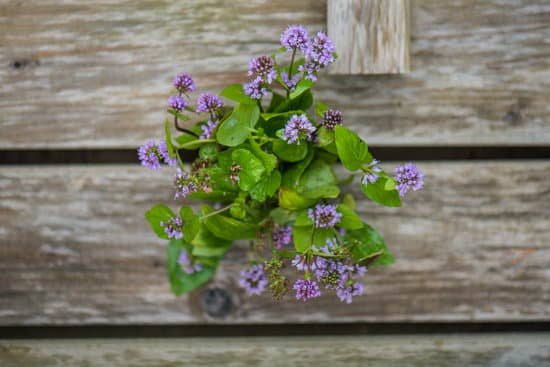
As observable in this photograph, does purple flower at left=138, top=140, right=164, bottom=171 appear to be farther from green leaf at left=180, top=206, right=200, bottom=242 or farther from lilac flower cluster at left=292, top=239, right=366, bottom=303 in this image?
lilac flower cluster at left=292, top=239, right=366, bottom=303

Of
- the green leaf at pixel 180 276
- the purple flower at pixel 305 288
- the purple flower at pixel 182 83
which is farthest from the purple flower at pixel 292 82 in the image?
the green leaf at pixel 180 276

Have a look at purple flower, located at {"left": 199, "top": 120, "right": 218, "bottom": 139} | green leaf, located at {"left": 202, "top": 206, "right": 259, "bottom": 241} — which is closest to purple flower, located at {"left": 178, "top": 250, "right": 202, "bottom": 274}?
green leaf, located at {"left": 202, "top": 206, "right": 259, "bottom": 241}

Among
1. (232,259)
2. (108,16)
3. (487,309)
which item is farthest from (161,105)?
(487,309)

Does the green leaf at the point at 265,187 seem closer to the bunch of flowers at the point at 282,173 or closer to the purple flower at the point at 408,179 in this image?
the bunch of flowers at the point at 282,173

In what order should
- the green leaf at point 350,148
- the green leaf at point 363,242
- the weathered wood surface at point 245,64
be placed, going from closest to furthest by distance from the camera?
the green leaf at point 350,148 < the green leaf at point 363,242 < the weathered wood surface at point 245,64

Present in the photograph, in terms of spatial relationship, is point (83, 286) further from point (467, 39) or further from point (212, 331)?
point (467, 39)
